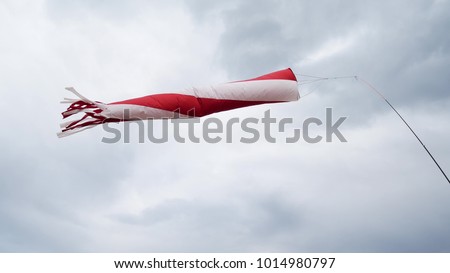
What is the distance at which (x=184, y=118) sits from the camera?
13.6 m

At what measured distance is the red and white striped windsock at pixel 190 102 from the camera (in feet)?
40.6

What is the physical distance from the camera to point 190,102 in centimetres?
1345

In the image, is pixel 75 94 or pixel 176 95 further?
pixel 176 95

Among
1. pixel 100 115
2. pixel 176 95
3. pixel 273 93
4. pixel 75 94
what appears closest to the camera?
pixel 75 94

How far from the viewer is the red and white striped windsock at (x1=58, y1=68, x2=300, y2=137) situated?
487 inches

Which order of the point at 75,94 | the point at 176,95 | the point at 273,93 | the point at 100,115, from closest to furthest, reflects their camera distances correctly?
the point at 75,94 → the point at 100,115 → the point at 176,95 → the point at 273,93

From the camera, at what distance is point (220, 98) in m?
13.8

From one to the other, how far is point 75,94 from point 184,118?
11.1 ft
